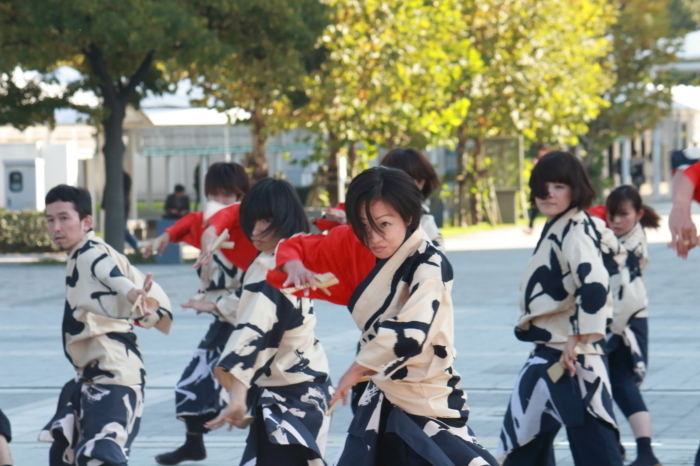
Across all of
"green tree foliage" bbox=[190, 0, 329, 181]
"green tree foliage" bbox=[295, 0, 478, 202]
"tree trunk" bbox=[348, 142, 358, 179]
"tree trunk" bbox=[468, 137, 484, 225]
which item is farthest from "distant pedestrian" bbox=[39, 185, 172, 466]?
"tree trunk" bbox=[468, 137, 484, 225]

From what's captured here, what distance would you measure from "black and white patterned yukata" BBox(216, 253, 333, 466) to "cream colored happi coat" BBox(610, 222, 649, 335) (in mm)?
2330

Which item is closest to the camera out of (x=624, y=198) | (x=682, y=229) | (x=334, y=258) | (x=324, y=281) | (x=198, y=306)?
(x=324, y=281)

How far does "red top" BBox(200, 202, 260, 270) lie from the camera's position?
5551mm

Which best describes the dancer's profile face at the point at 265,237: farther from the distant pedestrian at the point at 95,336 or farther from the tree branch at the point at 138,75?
the tree branch at the point at 138,75

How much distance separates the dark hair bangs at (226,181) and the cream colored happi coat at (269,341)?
6.30ft

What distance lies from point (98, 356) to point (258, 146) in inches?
641

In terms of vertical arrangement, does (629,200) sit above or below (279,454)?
above

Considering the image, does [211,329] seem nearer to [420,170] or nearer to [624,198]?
[420,170]

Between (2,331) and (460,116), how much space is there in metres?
13.5

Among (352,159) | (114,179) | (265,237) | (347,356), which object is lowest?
(347,356)

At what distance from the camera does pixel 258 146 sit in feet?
67.9

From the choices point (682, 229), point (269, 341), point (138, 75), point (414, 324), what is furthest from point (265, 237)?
point (138, 75)

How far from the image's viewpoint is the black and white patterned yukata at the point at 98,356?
14.8 ft

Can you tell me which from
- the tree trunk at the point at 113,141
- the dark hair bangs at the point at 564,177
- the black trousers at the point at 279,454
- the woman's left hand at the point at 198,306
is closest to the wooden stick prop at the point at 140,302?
the woman's left hand at the point at 198,306
